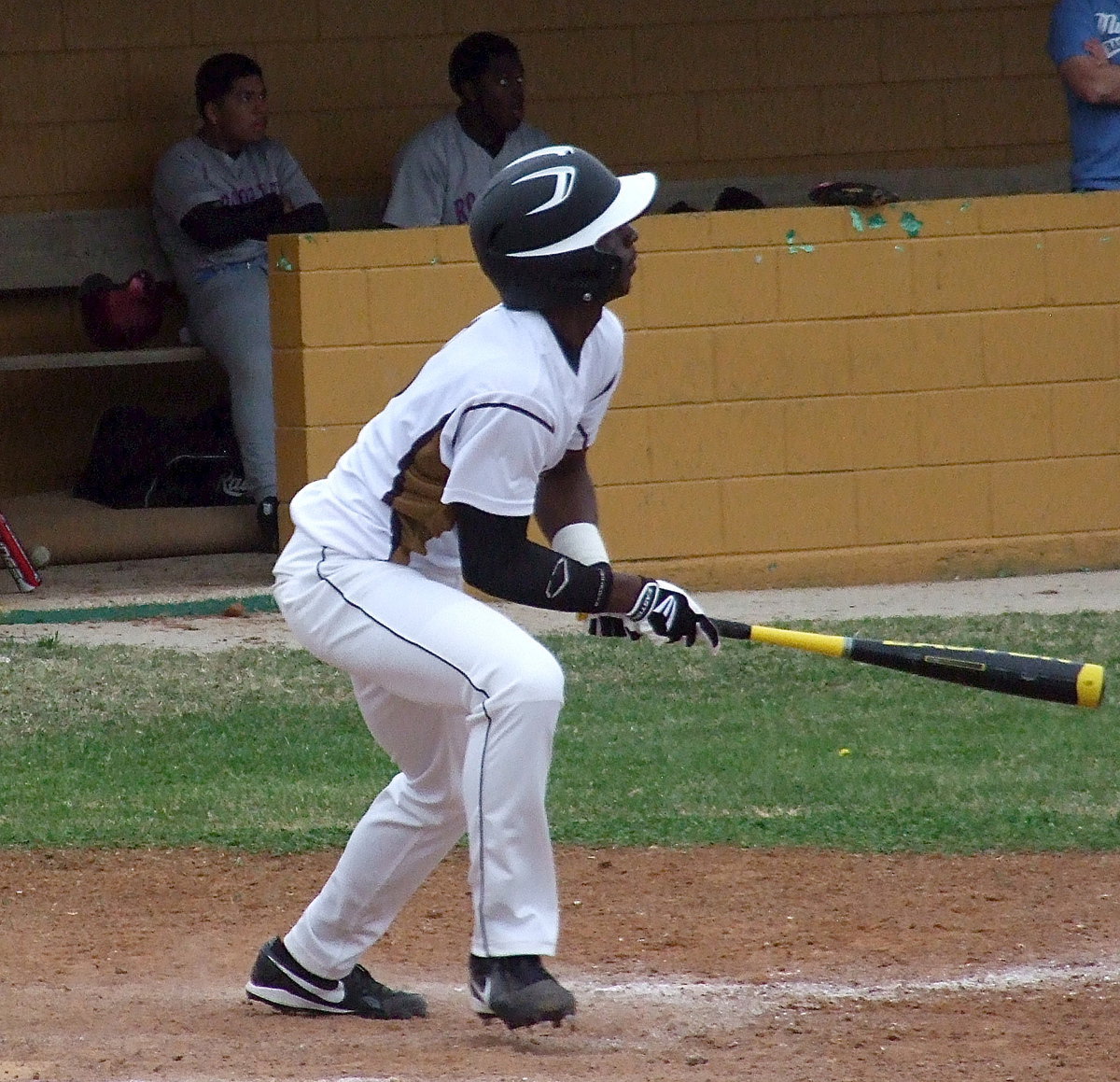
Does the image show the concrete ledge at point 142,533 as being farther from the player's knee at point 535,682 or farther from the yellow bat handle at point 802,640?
the player's knee at point 535,682

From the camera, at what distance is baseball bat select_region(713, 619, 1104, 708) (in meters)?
4.01

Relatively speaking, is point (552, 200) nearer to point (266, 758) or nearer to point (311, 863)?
point (311, 863)

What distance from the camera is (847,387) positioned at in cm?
879

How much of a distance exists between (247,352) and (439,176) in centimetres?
115

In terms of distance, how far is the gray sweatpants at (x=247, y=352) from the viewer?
Result: 9.09m

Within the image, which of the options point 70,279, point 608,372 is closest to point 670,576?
point 70,279

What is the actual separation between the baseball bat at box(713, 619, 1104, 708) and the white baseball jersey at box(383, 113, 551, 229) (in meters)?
5.32

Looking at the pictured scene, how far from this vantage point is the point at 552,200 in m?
3.76

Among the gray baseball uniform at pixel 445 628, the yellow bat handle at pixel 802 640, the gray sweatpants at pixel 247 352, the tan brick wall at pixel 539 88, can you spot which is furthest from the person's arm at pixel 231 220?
the yellow bat handle at pixel 802 640

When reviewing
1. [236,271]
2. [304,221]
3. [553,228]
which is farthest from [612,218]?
[236,271]

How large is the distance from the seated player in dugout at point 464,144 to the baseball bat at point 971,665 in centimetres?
540

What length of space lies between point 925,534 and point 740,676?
194 cm

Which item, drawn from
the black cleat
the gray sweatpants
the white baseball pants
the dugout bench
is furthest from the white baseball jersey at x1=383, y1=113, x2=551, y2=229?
the white baseball pants

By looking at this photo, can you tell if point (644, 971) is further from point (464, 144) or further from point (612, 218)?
point (464, 144)
